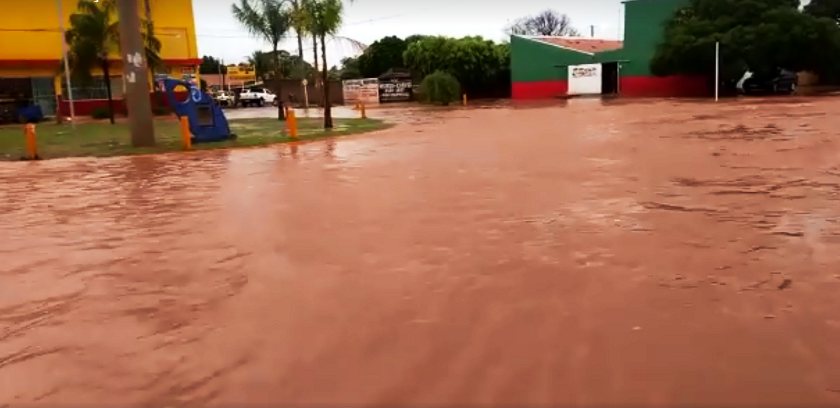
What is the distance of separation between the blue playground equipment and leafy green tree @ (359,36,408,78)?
149 feet

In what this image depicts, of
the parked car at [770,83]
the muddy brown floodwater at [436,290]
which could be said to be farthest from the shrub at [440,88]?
the muddy brown floodwater at [436,290]

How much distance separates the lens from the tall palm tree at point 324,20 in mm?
24078

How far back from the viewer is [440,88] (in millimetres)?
50125

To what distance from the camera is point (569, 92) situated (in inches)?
2030

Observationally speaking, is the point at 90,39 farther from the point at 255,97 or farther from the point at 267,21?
the point at 255,97

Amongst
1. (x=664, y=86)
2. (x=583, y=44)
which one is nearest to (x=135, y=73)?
(x=664, y=86)

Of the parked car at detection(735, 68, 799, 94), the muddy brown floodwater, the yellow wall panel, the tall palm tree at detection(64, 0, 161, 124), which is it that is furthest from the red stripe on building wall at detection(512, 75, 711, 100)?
the muddy brown floodwater

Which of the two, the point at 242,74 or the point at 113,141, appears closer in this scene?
the point at 113,141

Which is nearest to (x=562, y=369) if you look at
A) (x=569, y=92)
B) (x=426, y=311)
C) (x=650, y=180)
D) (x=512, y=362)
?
(x=512, y=362)

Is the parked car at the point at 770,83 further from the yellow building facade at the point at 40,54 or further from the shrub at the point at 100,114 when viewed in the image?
the shrub at the point at 100,114

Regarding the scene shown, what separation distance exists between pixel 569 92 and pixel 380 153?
37.5 m

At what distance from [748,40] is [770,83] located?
5.24 meters

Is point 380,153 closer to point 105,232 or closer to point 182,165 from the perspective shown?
point 182,165

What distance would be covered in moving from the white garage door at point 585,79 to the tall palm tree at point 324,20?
1155 inches
